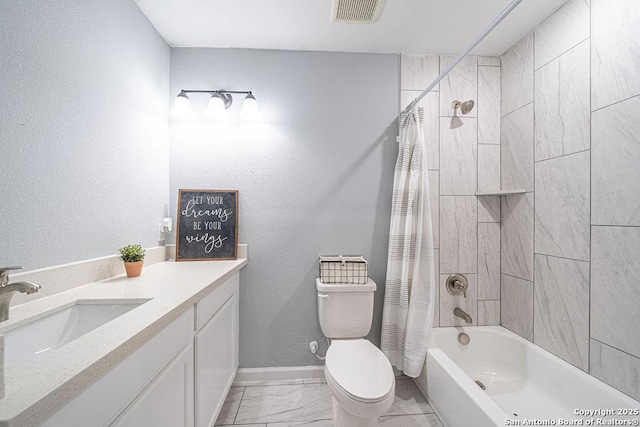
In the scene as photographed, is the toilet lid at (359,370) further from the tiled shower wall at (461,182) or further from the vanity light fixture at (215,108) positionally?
the vanity light fixture at (215,108)

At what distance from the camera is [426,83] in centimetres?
182

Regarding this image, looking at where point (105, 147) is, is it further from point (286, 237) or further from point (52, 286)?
point (286, 237)

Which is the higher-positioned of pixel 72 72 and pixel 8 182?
pixel 72 72

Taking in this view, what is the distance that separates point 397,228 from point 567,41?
1.39 metres

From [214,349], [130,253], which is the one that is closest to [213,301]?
[214,349]

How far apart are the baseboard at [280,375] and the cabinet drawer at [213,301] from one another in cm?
61

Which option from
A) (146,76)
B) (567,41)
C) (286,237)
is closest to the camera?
(567,41)

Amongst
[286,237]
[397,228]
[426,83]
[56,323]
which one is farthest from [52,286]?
[426,83]

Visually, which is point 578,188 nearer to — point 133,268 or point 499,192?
point 499,192

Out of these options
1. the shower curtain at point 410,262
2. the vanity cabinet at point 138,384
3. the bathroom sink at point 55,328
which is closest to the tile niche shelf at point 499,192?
the shower curtain at point 410,262

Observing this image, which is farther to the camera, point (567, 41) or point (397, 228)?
point (397, 228)

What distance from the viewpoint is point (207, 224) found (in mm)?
1729

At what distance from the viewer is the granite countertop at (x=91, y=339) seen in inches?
16.9

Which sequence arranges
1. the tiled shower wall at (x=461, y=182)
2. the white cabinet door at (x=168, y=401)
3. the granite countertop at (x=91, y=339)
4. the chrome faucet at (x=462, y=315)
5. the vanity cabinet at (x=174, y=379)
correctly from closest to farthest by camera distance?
the granite countertop at (x=91, y=339)
the vanity cabinet at (x=174, y=379)
the white cabinet door at (x=168, y=401)
the chrome faucet at (x=462, y=315)
the tiled shower wall at (x=461, y=182)
